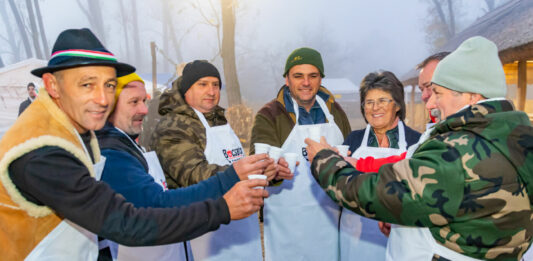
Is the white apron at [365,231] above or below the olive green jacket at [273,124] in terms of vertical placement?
below

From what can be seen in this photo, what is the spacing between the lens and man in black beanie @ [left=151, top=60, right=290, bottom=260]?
235 cm

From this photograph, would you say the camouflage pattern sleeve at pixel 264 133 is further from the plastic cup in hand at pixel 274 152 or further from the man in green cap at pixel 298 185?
the plastic cup in hand at pixel 274 152

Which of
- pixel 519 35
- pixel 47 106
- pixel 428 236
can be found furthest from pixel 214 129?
pixel 519 35

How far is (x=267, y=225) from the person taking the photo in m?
3.00

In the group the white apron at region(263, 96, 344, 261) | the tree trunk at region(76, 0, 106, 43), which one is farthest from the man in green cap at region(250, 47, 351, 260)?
the tree trunk at region(76, 0, 106, 43)

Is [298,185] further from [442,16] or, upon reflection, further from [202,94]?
[442,16]

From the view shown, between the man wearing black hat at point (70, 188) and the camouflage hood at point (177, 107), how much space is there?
1.07 meters

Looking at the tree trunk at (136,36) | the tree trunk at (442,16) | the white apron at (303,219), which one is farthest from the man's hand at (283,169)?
the tree trunk at (136,36)

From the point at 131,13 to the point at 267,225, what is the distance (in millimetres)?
42777

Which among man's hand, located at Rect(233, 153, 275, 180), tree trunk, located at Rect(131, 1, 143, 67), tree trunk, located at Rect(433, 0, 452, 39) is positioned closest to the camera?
man's hand, located at Rect(233, 153, 275, 180)

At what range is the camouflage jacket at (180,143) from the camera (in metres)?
2.30

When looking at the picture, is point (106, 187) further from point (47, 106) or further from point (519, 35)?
point (519, 35)

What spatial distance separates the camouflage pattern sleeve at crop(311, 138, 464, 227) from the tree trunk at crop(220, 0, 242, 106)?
11386 mm

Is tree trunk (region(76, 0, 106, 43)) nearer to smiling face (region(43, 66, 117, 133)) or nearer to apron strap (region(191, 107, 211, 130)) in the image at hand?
apron strap (region(191, 107, 211, 130))
